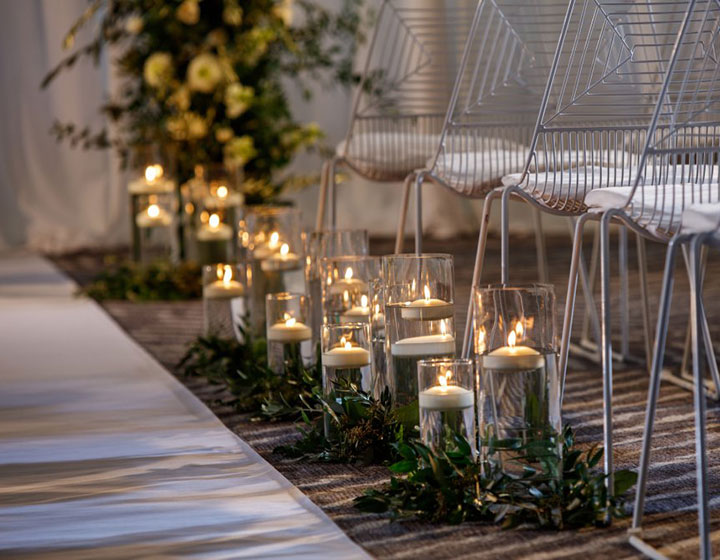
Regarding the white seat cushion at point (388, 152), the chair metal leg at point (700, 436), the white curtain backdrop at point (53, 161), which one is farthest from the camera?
the white curtain backdrop at point (53, 161)

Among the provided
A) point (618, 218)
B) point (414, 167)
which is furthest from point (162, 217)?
point (618, 218)

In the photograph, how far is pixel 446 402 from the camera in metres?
1.54

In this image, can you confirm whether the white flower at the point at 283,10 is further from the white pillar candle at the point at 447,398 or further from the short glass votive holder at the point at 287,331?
the white pillar candle at the point at 447,398

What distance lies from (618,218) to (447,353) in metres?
0.35

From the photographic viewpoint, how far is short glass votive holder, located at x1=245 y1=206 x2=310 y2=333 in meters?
2.56

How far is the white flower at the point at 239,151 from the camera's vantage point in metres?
3.85

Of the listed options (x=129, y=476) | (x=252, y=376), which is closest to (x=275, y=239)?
(x=252, y=376)

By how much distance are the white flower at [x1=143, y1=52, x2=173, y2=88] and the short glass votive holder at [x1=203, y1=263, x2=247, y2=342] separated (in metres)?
1.43

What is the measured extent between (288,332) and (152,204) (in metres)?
1.67

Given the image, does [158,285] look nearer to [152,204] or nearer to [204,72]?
[152,204]

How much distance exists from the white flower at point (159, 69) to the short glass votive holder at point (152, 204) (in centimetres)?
23

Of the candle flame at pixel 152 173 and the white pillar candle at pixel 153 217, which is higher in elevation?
the candle flame at pixel 152 173

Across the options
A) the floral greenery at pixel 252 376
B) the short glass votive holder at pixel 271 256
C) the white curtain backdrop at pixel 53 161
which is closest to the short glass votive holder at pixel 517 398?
the floral greenery at pixel 252 376

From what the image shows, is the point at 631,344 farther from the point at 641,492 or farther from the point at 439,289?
the point at 641,492
